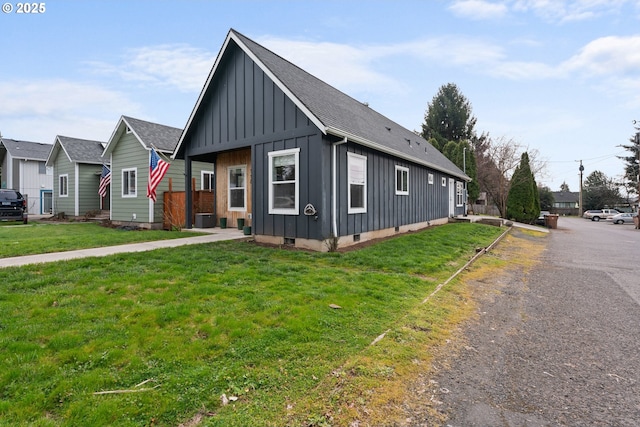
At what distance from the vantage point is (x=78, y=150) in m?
19.6

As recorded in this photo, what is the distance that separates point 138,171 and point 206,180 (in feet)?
10.00

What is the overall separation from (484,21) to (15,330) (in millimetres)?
13906

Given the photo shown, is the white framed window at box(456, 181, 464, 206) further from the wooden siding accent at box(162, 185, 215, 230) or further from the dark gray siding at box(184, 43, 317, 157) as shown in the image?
the dark gray siding at box(184, 43, 317, 157)

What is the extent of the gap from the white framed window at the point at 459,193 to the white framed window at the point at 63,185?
25.1 metres

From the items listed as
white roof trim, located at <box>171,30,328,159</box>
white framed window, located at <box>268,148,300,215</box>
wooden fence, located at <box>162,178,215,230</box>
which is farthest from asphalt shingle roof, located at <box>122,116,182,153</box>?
white framed window, located at <box>268,148,300,215</box>

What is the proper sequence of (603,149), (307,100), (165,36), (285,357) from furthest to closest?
(603,149)
(165,36)
(307,100)
(285,357)

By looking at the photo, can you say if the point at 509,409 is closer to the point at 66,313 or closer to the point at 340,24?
the point at 66,313

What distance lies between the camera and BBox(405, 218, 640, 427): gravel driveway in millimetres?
2318

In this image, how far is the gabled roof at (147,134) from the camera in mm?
14655

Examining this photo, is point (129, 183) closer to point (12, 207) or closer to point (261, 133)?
point (12, 207)

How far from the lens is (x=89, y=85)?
52.6 ft

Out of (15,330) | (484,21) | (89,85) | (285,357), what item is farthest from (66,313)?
(89,85)

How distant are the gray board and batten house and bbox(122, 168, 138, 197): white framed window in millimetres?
4226

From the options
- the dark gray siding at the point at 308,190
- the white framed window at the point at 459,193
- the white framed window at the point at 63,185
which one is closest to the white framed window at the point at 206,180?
the dark gray siding at the point at 308,190
